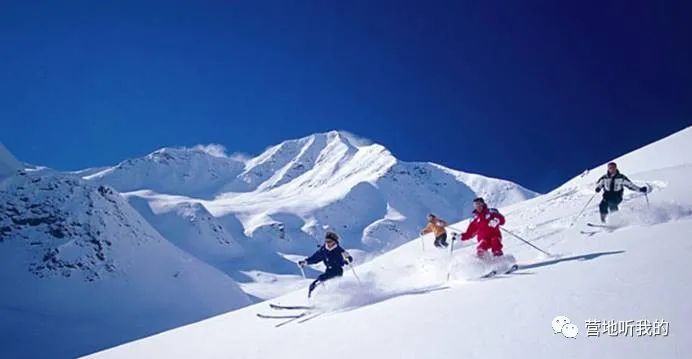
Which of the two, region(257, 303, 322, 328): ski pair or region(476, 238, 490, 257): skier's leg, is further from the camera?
region(476, 238, 490, 257): skier's leg

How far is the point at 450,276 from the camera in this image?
942cm

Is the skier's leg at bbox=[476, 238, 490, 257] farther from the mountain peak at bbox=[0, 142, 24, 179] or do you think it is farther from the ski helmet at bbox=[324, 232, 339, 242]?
the mountain peak at bbox=[0, 142, 24, 179]

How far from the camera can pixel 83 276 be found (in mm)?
81000

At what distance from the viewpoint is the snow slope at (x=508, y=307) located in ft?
15.3

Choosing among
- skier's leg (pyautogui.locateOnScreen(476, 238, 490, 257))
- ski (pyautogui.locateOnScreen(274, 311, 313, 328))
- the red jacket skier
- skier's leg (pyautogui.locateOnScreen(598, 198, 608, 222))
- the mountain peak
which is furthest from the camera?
the mountain peak

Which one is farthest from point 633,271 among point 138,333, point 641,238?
point 138,333

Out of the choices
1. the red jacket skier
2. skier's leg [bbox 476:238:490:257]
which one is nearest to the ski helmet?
the red jacket skier

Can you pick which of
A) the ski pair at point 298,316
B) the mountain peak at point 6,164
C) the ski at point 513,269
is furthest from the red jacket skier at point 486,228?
the mountain peak at point 6,164

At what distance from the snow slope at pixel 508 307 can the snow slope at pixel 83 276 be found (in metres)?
65.9

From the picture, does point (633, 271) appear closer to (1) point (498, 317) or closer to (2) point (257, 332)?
(1) point (498, 317)

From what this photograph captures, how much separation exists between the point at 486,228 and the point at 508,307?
425cm

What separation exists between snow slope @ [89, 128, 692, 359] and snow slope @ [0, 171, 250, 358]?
6587 centimetres

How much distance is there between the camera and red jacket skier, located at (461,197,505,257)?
9.77 metres

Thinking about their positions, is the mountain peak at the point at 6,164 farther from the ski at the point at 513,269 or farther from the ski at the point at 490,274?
the ski at the point at 513,269
